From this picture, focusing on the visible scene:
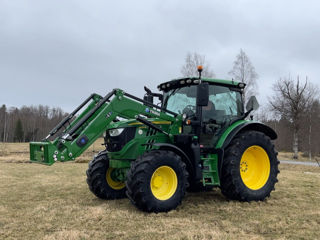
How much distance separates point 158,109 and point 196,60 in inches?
744

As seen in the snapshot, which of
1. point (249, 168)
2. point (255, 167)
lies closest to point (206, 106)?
point (249, 168)

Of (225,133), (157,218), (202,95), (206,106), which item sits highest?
(202,95)

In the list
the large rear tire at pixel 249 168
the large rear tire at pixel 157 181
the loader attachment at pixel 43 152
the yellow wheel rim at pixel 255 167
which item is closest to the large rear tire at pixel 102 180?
the loader attachment at pixel 43 152

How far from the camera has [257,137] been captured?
6.09 m

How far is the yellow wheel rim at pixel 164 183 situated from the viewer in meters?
5.01

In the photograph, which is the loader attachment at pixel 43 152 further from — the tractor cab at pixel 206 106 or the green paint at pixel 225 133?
the green paint at pixel 225 133

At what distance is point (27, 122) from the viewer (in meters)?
70.4

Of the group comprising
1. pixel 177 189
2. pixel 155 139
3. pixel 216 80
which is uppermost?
pixel 216 80

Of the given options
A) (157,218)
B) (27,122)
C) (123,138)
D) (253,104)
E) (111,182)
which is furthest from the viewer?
(27,122)

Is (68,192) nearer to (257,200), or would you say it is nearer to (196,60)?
(257,200)

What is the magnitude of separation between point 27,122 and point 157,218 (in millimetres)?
73255

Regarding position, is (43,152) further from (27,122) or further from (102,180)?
(27,122)

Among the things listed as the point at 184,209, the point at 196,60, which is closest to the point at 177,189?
the point at 184,209

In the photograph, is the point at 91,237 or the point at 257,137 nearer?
the point at 91,237
